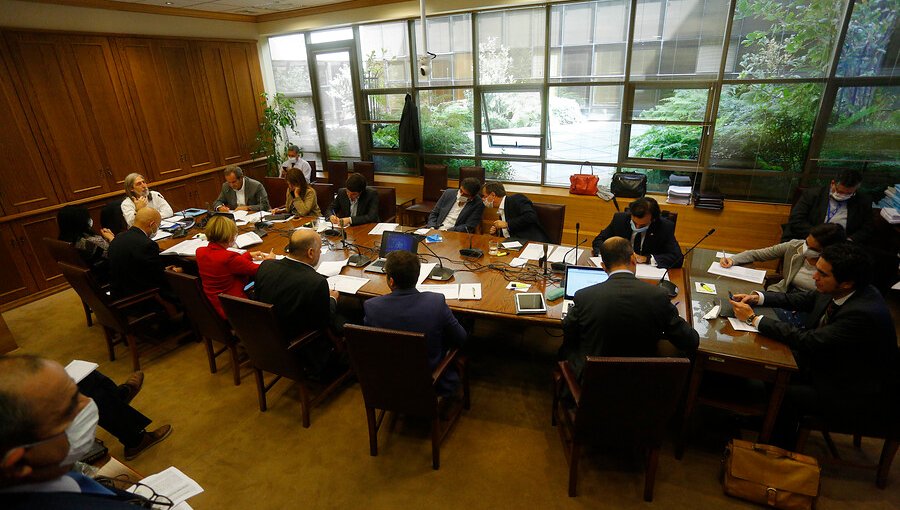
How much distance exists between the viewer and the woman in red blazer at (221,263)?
2982mm

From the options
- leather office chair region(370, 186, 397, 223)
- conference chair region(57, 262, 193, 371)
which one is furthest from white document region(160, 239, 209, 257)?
leather office chair region(370, 186, 397, 223)

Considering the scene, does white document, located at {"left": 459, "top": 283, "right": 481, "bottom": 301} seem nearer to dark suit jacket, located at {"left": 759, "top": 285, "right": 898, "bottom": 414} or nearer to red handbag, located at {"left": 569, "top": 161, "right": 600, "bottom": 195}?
dark suit jacket, located at {"left": 759, "top": 285, "right": 898, "bottom": 414}

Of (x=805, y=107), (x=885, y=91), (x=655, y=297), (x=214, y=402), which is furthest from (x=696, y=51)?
(x=214, y=402)

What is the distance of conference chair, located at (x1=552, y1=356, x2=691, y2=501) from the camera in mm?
1824

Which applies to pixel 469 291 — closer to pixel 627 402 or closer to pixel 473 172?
pixel 627 402

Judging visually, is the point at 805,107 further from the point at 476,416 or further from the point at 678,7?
the point at 476,416

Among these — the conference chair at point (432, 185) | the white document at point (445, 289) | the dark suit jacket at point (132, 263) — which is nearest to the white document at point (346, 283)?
the white document at point (445, 289)

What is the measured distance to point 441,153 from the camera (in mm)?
6633

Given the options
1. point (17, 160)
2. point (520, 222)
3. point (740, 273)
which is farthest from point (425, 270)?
point (17, 160)

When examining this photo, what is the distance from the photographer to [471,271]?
3213mm

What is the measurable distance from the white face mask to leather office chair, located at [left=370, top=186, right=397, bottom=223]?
3619 millimetres

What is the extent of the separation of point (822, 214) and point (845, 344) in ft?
8.32

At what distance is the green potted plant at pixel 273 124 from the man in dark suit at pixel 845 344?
23.3 ft

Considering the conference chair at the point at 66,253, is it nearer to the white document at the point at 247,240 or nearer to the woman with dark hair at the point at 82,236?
the woman with dark hair at the point at 82,236
